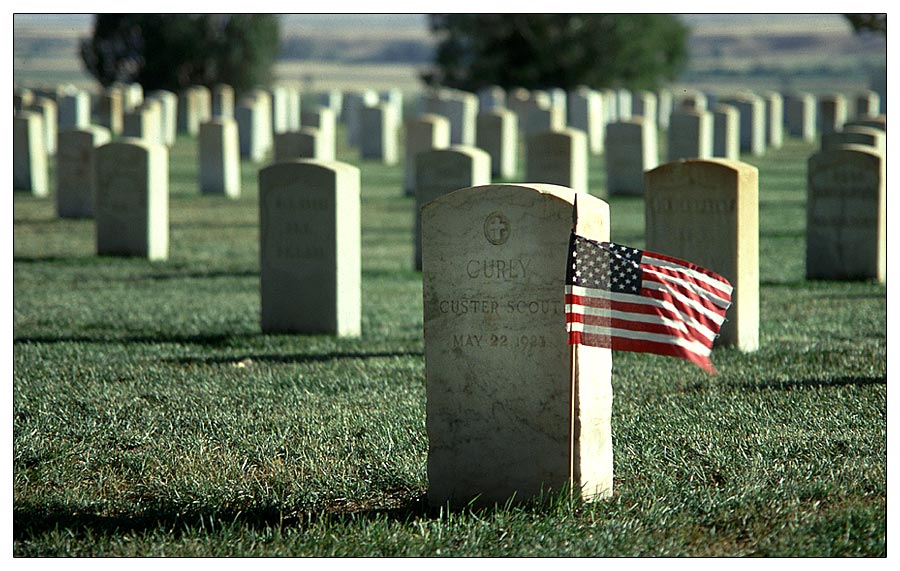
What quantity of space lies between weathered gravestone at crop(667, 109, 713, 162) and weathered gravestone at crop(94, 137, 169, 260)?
36.2 ft

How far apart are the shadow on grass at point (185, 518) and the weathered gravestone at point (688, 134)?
18.0 m

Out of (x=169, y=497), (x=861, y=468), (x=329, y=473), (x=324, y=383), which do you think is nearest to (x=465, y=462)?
(x=329, y=473)

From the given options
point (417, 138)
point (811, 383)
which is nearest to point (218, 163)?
point (417, 138)

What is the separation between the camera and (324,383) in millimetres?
7910

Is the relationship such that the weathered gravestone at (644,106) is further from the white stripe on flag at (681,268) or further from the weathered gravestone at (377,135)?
the white stripe on flag at (681,268)

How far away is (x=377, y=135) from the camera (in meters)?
28.9

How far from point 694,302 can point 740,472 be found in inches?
43.4

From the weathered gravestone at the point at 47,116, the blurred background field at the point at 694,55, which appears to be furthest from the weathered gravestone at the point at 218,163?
the blurred background field at the point at 694,55

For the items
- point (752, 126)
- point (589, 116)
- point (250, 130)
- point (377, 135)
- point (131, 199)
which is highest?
point (589, 116)

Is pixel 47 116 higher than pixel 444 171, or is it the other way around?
pixel 47 116

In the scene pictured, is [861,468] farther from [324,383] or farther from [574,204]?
[324,383]

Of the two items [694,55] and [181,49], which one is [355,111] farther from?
[694,55]

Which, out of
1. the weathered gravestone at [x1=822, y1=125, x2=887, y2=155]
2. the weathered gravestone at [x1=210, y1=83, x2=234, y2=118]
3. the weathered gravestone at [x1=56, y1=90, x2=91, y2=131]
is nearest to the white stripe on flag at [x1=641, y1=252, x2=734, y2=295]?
the weathered gravestone at [x1=822, y1=125, x2=887, y2=155]

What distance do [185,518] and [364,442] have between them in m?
1.35
